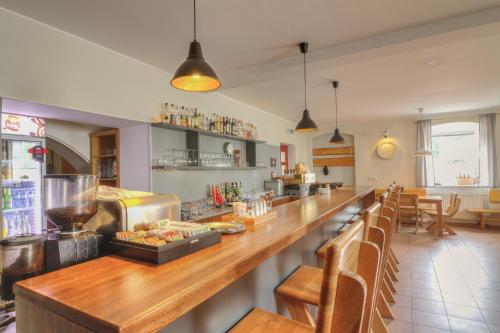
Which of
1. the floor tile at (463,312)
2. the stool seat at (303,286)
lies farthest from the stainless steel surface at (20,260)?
the floor tile at (463,312)

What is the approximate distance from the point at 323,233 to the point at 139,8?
2.59m

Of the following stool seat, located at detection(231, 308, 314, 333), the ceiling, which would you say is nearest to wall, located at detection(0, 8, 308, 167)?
the ceiling

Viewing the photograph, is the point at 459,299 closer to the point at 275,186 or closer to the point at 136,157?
the point at 275,186

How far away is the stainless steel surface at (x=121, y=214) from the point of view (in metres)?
1.33

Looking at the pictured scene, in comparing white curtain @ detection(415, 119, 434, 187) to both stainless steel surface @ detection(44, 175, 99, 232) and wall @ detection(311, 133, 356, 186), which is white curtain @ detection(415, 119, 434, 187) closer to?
wall @ detection(311, 133, 356, 186)

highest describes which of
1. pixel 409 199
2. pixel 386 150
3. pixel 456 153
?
pixel 386 150

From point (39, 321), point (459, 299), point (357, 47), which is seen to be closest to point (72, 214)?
point (39, 321)

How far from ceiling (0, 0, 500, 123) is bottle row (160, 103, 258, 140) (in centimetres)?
59

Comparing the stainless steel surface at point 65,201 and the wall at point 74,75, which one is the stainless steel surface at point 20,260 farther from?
the wall at point 74,75

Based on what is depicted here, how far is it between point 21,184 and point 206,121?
2422 millimetres

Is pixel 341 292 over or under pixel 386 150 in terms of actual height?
under

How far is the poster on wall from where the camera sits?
2.89 m

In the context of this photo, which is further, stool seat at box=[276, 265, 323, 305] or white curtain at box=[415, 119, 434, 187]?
white curtain at box=[415, 119, 434, 187]

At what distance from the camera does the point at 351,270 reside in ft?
2.76
